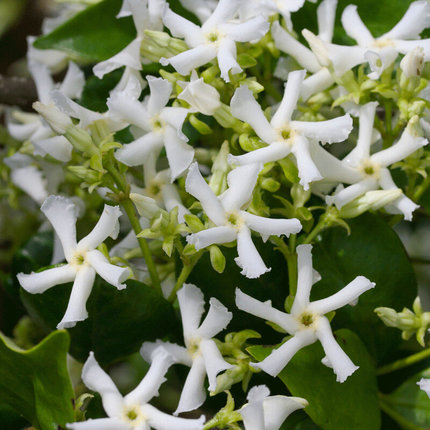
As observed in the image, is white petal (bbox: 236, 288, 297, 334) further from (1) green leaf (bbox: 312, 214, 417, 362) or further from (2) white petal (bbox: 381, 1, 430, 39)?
(2) white petal (bbox: 381, 1, 430, 39)

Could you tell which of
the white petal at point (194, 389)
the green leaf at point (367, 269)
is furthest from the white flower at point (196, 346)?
the green leaf at point (367, 269)

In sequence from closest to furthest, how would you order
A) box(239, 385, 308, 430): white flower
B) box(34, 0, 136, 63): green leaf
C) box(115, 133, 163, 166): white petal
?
A: box(239, 385, 308, 430): white flower → box(115, 133, 163, 166): white petal → box(34, 0, 136, 63): green leaf

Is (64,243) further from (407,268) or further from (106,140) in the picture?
(407,268)

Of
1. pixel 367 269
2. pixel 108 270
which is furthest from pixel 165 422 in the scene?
pixel 367 269

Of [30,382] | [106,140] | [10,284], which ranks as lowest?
[10,284]

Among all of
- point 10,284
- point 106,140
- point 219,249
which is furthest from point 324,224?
point 10,284

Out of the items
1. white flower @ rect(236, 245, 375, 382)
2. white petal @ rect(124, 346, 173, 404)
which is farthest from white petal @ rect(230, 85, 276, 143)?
white petal @ rect(124, 346, 173, 404)

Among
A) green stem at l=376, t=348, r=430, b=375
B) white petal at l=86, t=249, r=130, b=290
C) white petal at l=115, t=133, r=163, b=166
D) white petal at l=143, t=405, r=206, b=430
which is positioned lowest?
green stem at l=376, t=348, r=430, b=375
